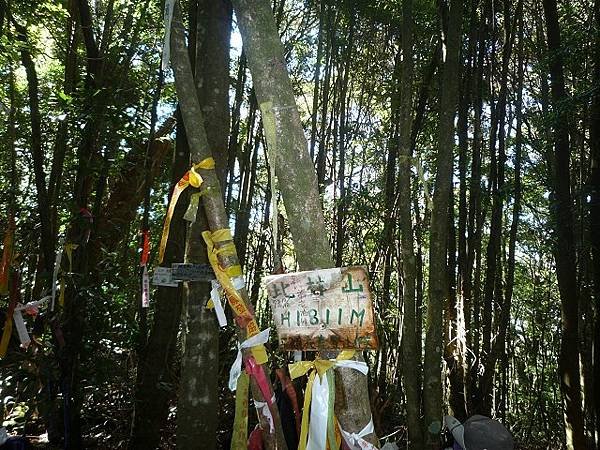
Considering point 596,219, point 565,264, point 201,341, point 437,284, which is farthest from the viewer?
point 596,219

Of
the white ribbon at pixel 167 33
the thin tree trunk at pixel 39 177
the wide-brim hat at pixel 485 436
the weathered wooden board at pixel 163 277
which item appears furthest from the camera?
the thin tree trunk at pixel 39 177

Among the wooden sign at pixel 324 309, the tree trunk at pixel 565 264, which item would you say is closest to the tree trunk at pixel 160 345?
the wooden sign at pixel 324 309

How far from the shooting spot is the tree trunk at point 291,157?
4.73 ft

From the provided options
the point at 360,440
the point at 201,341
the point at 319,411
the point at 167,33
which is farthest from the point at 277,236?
the point at 167,33

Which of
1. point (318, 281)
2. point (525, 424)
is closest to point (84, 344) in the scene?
point (318, 281)

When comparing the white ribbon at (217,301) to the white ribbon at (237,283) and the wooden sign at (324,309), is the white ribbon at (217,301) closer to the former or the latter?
the white ribbon at (237,283)

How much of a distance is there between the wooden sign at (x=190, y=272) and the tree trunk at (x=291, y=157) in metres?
0.77

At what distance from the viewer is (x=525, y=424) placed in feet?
22.1

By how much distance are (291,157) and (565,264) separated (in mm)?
→ 4085

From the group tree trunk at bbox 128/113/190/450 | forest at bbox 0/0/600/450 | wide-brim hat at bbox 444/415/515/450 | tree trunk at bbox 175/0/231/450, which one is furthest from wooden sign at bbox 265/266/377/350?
tree trunk at bbox 128/113/190/450

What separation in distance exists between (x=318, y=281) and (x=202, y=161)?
0.73 m

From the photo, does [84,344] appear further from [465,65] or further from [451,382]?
[465,65]

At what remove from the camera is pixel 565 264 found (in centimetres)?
475

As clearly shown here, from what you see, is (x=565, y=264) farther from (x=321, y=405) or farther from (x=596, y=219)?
(x=321, y=405)
